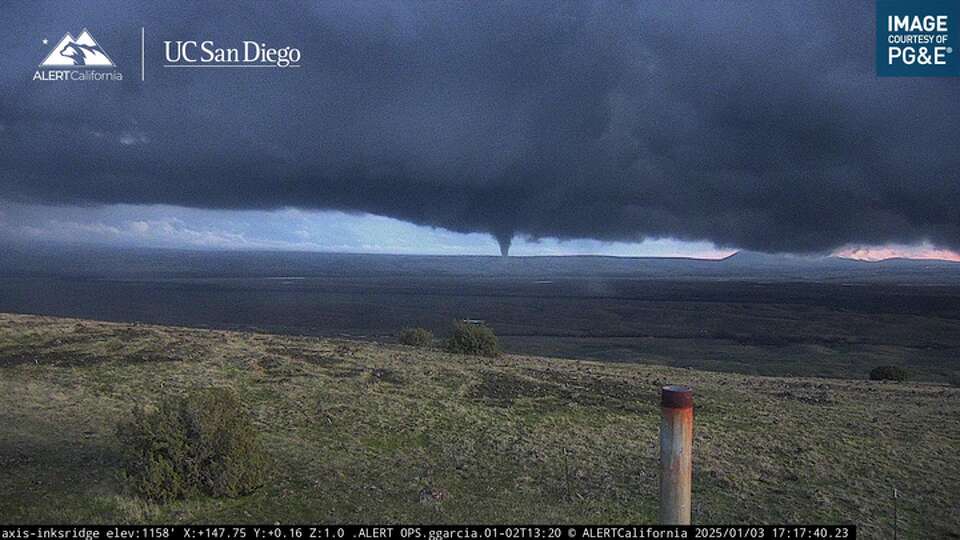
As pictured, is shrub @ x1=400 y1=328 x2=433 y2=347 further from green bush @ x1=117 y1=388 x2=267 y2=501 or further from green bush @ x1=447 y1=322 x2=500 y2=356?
green bush @ x1=117 y1=388 x2=267 y2=501

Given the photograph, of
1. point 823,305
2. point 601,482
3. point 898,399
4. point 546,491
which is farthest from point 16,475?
point 823,305

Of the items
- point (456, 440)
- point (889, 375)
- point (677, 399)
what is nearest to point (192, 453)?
point (456, 440)

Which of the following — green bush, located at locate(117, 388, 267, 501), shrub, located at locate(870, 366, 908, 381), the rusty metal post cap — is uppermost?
the rusty metal post cap

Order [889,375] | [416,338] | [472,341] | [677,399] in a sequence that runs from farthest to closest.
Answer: [416,338] < [889,375] < [472,341] < [677,399]

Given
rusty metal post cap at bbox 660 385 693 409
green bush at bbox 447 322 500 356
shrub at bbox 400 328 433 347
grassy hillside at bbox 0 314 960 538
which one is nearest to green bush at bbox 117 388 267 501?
grassy hillside at bbox 0 314 960 538

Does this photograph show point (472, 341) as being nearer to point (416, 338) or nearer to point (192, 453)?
point (416, 338)
